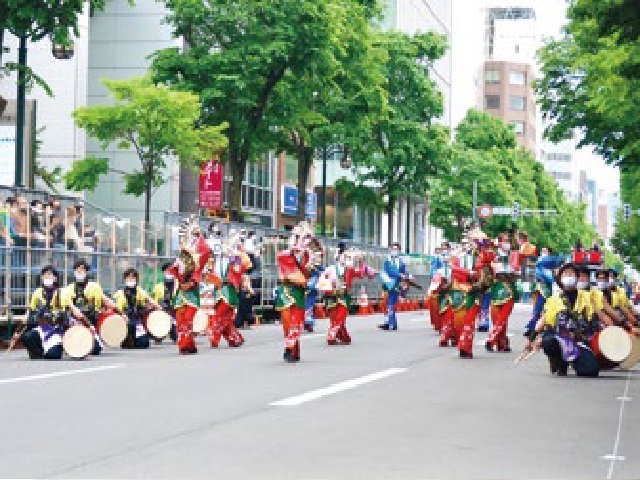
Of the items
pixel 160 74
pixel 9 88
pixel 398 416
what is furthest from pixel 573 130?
pixel 398 416

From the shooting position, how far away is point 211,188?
189 ft

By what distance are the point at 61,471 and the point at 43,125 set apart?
47.0 metres

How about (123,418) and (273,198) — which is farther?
A: (273,198)

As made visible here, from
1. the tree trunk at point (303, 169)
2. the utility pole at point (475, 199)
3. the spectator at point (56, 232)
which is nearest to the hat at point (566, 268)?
the spectator at point (56, 232)

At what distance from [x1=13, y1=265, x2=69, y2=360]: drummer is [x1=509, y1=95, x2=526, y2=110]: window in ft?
551

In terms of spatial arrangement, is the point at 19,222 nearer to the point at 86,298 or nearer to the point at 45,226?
the point at 45,226

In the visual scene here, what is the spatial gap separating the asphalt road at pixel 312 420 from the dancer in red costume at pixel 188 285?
1.81 meters

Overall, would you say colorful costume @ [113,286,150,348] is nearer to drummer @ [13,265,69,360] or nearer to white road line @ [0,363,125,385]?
drummer @ [13,265,69,360]

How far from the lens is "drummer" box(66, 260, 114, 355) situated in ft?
74.7

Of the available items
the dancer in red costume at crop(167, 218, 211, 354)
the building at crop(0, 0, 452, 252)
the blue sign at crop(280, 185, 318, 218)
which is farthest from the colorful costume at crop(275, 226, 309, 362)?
the blue sign at crop(280, 185, 318, 218)

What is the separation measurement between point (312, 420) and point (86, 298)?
11.6m

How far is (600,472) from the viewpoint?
9.58 m

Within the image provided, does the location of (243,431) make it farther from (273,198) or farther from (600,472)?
(273,198)

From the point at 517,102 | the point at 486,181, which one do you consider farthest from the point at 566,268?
the point at 517,102
